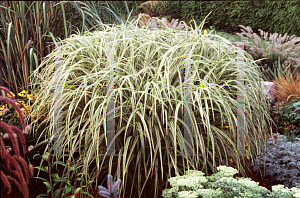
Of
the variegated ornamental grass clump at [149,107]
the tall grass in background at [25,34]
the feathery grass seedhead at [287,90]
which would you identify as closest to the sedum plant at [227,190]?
the variegated ornamental grass clump at [149,107]

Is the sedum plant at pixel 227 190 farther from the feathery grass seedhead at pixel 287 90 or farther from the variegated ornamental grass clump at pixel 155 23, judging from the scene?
the feathery grass seedhead at pixel 287 90

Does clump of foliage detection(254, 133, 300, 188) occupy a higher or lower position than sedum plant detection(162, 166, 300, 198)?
lower

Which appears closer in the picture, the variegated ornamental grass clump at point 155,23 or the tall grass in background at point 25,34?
the tall grass in background at point 25,34

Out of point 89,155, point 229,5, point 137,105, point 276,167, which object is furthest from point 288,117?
point 229,5

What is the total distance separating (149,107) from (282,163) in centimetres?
133

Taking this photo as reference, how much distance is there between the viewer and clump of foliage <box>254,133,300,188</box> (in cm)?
241

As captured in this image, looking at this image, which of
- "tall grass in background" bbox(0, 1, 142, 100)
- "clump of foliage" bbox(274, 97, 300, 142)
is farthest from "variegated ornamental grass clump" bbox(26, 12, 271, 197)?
"clump of foliage" bbox(274, 97, 300, 142)

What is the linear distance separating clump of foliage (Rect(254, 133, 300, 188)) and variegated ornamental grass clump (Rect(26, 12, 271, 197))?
128 mm

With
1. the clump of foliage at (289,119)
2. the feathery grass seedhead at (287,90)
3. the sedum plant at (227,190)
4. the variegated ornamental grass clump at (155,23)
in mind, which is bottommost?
the clump of foliage at (289,119)

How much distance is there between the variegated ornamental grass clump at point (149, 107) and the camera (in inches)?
81.1

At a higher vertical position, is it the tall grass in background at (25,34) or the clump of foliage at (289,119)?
the tall grass in background at (25,34)

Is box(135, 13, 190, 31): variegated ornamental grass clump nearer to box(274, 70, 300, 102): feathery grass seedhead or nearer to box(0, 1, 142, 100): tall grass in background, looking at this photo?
box(0, 1, 142, 100): tall grass in background

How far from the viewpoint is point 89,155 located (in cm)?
205

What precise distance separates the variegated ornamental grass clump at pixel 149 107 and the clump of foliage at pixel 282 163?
13cm
